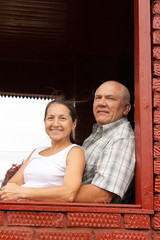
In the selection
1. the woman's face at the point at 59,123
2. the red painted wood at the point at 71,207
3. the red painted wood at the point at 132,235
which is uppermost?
the woman's face at the point at 59,123

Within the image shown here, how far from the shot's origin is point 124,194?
3.19 m

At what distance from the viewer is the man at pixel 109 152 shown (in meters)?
3.00

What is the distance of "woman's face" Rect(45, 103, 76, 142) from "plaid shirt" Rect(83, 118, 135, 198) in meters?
0.31

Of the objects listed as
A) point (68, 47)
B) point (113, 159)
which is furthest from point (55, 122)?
point (68, 47)

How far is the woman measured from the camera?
278 centimetres

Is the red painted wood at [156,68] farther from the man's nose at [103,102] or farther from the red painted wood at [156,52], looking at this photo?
the man's nose at [103,102]

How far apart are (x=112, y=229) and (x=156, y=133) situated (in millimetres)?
726

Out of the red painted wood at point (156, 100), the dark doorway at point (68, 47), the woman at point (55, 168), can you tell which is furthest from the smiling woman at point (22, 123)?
the red painted wood at point (156, 100)

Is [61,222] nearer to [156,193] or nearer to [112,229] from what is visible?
[112,229]

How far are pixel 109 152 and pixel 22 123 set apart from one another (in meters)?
6.03

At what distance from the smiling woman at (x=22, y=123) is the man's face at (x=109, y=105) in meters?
5.03

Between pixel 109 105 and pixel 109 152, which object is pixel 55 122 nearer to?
pixel 109 152

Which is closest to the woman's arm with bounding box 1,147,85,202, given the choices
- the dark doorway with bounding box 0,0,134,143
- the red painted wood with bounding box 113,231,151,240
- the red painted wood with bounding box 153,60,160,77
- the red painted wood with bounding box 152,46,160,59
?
the red painted wood with bounding box 113,231,151,240

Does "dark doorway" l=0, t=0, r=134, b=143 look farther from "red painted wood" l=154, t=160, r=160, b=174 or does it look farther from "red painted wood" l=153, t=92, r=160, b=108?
"red painted wood" l=154, t=160, r=160, b=174
